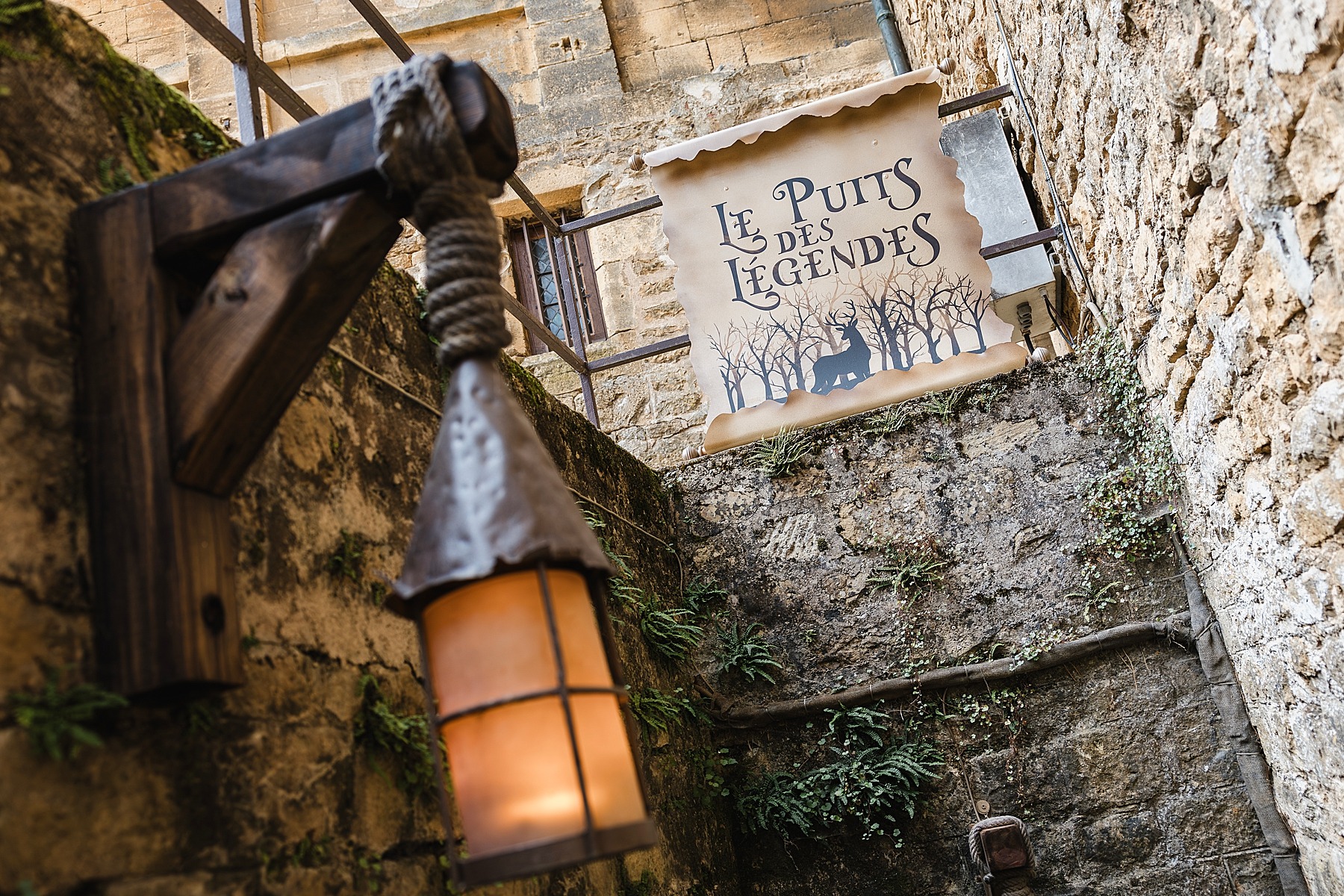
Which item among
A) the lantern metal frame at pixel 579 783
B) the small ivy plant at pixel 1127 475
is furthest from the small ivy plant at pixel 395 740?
the small ivy plant at pixel 1127 475

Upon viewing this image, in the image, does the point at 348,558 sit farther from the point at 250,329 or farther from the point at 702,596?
the point at 702,596

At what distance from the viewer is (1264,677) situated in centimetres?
A: 270

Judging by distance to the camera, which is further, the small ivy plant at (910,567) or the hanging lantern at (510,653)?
the small ivy plant at (910,567)

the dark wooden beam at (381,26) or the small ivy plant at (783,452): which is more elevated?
the dark wooden beam at (381,26)

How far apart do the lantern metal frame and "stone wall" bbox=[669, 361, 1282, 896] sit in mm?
2087

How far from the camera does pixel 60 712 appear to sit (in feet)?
3.54

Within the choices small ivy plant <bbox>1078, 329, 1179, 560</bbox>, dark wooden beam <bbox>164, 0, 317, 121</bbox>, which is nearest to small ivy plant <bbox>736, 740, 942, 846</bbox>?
small ivy plant <bbox>1078, 329, 1179, 560</bbox>

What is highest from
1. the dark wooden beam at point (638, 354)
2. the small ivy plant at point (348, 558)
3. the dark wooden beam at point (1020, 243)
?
the dark wooden beam at point (638, 354)

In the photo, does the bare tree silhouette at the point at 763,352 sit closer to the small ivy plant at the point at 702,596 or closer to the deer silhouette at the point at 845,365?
the deer silhouette at the point at 845,365

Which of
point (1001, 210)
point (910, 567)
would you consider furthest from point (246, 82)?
point (1001, 210)

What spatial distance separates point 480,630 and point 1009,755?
241 centimetres

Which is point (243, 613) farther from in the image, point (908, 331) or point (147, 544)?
point (908, 331)

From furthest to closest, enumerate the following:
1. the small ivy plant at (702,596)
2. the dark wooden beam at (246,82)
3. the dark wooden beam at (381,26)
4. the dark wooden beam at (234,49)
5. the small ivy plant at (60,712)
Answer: the small ivy plant at (702,596) < the dark wooden beam at (381,26) < the dark wooden beam at (246,82) < the dark wooden beam at (234,49) < the small ivy plant at (60,712)

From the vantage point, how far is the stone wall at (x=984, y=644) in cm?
299
